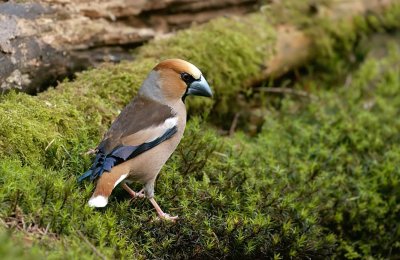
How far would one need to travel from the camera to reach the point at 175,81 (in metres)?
5.58

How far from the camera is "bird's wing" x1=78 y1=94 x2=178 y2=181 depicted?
4.88 metres

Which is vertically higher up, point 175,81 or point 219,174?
point 175,81

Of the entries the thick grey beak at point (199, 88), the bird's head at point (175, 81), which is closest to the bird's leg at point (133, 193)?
the bird's head at point (175, 81)

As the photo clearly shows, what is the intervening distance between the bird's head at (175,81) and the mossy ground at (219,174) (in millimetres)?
575

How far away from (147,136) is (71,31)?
6.51ft

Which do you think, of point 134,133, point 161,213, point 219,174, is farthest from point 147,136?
point 219,174

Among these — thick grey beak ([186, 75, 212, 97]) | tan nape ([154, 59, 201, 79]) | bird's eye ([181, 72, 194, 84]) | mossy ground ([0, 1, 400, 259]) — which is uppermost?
tan nape ([154, 59, 201, 79])

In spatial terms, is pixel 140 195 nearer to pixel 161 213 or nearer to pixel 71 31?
pixel 161 213

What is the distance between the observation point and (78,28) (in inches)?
261

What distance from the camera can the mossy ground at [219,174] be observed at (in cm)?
457

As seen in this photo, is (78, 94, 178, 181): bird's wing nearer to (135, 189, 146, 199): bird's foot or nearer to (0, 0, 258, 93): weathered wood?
(135, 189, 146, 199): bird's foot

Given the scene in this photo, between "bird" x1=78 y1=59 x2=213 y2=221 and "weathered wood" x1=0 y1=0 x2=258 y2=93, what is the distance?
1208 millimetres

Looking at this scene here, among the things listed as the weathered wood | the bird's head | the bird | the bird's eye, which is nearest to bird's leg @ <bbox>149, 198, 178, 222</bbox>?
the bird

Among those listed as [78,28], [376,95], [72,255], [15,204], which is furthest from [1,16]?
[376,95]
